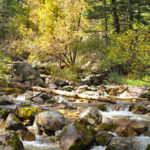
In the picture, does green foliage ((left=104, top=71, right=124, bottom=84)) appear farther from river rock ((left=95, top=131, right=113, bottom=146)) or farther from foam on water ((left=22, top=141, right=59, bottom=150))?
foam on water ((left=22, top=141, right=59, bottom=150))

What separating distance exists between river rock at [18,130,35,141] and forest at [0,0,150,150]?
0.03 m

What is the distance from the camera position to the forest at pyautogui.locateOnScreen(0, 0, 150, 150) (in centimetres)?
582

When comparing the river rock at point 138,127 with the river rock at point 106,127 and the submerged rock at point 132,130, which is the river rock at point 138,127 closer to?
the submerged rock at point 132,130

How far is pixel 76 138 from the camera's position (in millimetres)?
5090

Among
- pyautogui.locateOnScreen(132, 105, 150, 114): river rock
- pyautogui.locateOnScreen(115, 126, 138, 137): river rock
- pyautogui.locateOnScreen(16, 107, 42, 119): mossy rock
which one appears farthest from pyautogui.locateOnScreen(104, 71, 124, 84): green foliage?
pyautogui.locateOnScreen(115, 126, 138, 137): river rock

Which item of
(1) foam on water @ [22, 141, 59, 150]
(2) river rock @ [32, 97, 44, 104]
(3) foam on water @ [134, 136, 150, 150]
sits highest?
(3) foam on water @ [134, 136, 150, 150]

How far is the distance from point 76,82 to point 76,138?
1263 cm

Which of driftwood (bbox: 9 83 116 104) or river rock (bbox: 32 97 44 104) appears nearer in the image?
driftwood (bbox: 9 83 116 104)

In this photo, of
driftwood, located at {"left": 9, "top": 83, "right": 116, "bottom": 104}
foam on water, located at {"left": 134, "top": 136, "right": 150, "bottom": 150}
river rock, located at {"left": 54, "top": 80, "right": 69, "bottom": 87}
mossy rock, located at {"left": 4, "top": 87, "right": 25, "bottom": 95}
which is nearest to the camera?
foam on water, located at {"left": 134, "top": 136, "right": 150, "bottom": 150}

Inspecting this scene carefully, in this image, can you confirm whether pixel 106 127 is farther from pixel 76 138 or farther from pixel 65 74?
pixel 65 74

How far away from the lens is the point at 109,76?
18.5 metres

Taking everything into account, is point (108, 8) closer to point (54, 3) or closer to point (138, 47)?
point (54, 3)

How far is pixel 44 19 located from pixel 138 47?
1321 cm

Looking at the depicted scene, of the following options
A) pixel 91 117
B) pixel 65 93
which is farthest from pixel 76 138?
pixel 65 93
